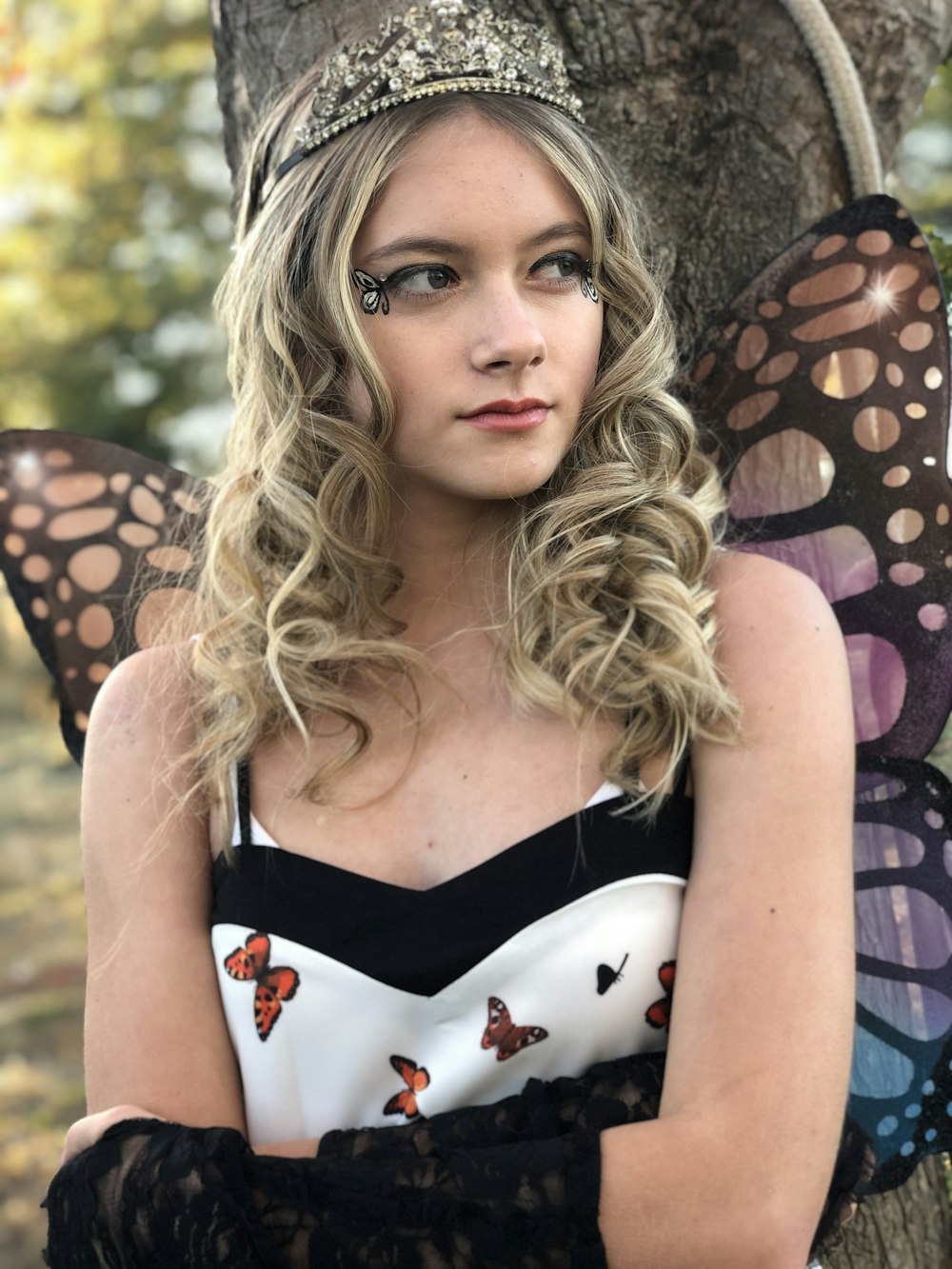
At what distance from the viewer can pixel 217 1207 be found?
67.5 inches

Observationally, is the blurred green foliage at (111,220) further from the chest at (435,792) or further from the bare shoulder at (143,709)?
the chest at (435,792)

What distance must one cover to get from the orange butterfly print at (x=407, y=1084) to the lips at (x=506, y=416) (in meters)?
0.88

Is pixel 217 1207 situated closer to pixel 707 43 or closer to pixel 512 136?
pixel 512 136

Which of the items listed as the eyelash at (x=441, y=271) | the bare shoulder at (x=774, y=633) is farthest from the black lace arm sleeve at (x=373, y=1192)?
the eyelash at (x=441, y=271)

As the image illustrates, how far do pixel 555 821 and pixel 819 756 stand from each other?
374 millimetres

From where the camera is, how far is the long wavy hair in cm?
200

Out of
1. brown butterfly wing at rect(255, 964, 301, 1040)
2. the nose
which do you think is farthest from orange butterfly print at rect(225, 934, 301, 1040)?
the nose

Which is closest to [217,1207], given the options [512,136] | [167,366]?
[512,136]

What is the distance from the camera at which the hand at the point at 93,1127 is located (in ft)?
6.04

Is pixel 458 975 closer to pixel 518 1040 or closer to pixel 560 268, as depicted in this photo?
pixel 518 1040

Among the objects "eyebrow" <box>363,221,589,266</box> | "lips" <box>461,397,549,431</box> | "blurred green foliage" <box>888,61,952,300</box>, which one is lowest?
"lips" <box>461,397,549,431</box>

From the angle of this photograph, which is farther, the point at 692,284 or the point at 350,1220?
the point at 692,284

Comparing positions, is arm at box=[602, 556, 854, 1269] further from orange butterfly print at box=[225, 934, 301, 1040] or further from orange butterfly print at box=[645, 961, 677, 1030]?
orange butterfly print at box=[225, 934, 301, 1040]

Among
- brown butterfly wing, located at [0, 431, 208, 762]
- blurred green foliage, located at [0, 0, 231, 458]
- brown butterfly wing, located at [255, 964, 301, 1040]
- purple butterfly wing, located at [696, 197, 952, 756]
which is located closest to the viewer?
brown butterfly wing, located at [255, 964, 301, 1040]
